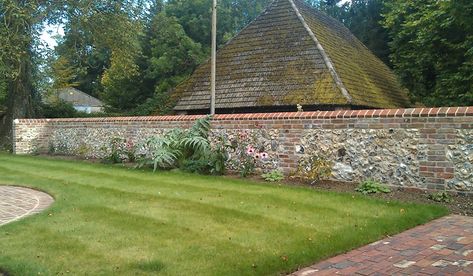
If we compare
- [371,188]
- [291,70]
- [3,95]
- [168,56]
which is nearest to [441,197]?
[371,188]

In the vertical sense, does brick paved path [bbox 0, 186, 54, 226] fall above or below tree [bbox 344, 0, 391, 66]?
below

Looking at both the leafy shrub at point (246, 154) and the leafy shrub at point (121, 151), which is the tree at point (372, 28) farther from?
the leafy shrub at point (246, 154)

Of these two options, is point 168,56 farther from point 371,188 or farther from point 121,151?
point 371,188

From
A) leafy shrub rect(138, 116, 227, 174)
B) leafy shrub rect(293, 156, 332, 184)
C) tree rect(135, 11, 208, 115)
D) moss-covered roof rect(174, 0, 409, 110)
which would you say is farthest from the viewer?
tree rect(135, 11, 208, 115)

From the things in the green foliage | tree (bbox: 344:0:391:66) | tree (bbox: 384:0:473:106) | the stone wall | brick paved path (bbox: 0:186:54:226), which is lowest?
brick paved path (bbox: 0:186:54:226)

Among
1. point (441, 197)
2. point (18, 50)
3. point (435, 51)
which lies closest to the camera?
point (441, 197)

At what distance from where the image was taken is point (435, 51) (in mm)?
16000

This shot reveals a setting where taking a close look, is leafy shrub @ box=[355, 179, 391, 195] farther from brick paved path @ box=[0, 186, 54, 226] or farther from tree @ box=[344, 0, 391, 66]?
tree @ box=[344, 0, 391, 66]

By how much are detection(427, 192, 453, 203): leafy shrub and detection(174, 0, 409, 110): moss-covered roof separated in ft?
20.3

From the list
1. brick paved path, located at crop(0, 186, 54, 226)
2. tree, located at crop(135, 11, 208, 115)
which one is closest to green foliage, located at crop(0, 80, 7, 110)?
tree, located at crop(135, 11, 208, 115)

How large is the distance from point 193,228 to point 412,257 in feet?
8.70

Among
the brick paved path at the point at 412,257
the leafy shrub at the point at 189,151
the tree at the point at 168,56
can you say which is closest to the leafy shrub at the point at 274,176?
the leafy shrub at the point at 189,151

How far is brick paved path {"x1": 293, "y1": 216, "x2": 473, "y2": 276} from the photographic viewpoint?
13.8 ft

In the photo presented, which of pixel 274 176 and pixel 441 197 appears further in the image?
pixel 274 176
